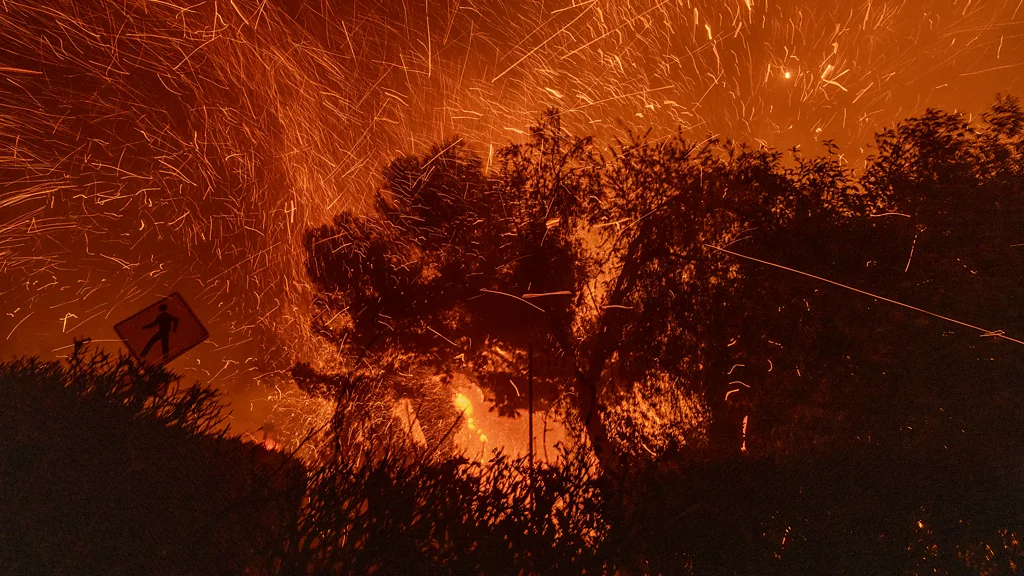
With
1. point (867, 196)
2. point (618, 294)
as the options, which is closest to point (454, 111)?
point (618, 294)

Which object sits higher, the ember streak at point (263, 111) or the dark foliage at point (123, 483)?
the ember streak at point (263, 111)

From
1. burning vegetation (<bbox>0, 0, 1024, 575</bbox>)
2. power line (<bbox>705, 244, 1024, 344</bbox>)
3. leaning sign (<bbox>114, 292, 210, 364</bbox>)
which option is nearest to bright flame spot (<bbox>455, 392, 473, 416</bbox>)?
burning vegetation (<bbox>0, 0, 1024, 575</bbox>)

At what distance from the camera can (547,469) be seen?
8.09 ft

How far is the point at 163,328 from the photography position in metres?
2.87

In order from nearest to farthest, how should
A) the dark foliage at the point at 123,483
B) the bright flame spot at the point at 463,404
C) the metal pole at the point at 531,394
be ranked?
the dark foliage at the point at 123,483, the metal pole at the point at 531,394, the bright flame spot at the point at 463,404

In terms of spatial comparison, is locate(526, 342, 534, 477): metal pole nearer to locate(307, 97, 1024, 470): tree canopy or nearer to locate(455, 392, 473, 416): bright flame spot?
locate(307, 97, 1024, 470): tree canopy

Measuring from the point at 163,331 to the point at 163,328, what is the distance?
0.06ft

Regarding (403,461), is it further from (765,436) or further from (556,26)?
(556,26)

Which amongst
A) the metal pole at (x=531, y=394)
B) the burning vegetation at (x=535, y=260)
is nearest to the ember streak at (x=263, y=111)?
the burning vegetation at (x=535, y=260)

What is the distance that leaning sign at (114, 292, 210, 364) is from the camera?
2826 mm

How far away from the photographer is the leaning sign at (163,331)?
2826mm

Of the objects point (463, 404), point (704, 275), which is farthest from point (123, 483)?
point (704, 275)

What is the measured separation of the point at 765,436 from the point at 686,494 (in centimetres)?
59

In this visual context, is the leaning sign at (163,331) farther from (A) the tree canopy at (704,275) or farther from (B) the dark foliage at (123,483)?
(A) the tree canopy at (704,275)
